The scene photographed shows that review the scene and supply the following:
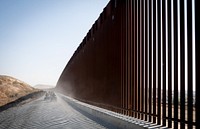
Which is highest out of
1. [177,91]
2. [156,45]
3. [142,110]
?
[156,45]

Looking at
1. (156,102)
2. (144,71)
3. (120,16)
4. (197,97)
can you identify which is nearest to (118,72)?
(120,16)

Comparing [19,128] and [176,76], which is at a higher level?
[176,76]

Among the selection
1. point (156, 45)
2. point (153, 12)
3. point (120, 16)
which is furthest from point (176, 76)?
point (120, 16)

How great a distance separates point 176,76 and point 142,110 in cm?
265

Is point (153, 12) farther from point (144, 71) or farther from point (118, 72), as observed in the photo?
point (118, 72)

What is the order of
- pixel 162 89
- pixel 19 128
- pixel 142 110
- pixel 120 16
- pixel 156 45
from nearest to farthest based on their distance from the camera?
pixel 162 89 < pixel 156 45 < pixel 142 110 < pixel 19 128 < pixel 120 16

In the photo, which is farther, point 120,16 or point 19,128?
point 120,16

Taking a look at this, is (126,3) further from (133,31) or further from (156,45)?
(156,45)

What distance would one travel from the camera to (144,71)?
959cm

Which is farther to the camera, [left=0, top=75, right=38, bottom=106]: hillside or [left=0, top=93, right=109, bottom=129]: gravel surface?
[left=0, top=75, right=38, bottom=106]: hillside

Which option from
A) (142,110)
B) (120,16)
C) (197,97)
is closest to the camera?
(197,97)

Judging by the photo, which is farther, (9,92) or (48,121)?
(9,92)

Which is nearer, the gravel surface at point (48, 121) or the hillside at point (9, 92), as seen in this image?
the gravel surface at point (48, 121)

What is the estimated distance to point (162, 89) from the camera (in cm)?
803
